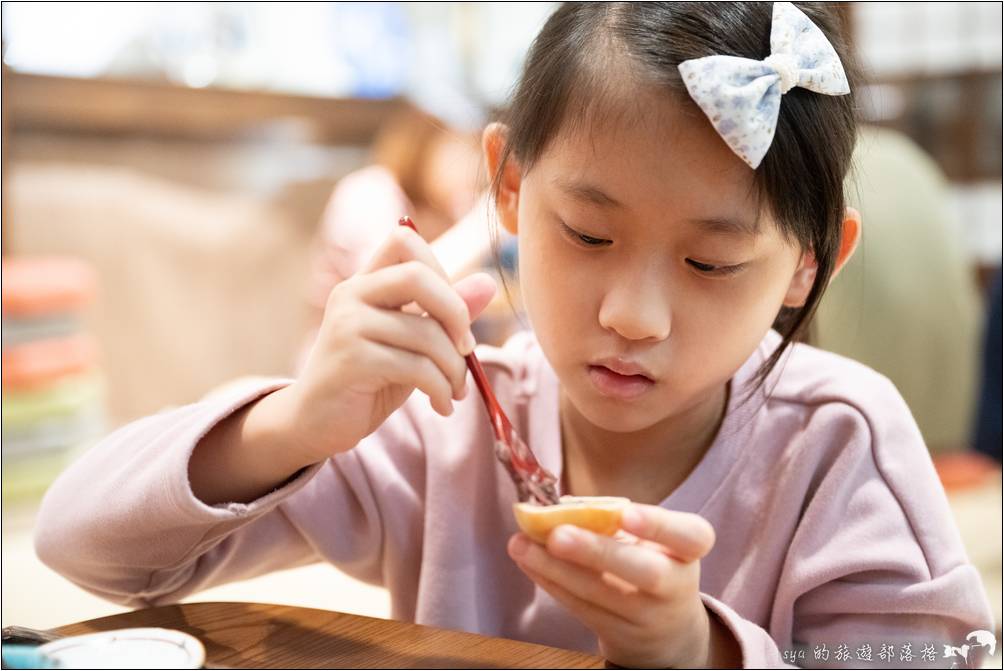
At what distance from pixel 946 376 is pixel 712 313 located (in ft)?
4.46

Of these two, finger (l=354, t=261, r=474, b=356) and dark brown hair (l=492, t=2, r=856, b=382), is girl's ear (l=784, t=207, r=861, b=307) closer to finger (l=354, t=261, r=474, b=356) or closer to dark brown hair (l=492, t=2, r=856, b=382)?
dark brown hair (l=492, t=2, r=856, b=382)

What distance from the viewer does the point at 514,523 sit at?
93 centimetres

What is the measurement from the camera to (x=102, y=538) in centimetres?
77

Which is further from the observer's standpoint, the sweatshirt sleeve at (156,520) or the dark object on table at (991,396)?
the dark object on table at (991,396)

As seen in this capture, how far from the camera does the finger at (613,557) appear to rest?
601mm

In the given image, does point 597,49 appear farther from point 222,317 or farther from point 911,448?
point 222,317

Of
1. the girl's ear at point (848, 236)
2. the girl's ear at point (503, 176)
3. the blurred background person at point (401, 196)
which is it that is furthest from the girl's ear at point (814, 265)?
the blurred background person at point (401, 196)

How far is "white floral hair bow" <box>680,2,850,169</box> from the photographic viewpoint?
697 millimetres

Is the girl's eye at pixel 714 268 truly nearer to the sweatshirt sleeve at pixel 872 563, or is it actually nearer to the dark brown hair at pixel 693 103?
the dark brown hair at pixel 693 103

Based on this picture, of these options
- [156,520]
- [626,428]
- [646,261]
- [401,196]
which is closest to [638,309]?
[646,261]

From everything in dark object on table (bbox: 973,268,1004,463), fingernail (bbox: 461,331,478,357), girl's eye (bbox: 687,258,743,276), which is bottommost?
→ dark object on table (bbox: 973,268,1004,463)

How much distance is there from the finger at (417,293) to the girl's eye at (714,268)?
0.56 ft

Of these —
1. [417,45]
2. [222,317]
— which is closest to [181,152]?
[222,317]

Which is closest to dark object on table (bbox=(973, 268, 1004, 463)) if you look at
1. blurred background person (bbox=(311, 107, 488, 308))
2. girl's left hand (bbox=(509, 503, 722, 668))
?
girl's left hand (bbox=(509, 503, 722, 668))
